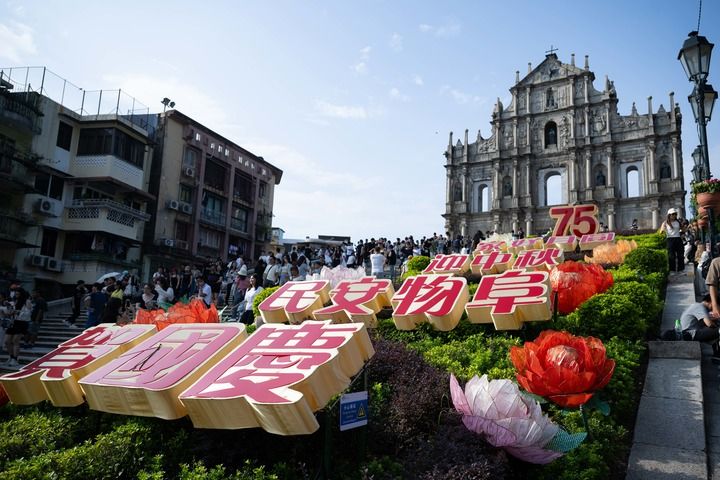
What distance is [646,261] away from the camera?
34.5ft

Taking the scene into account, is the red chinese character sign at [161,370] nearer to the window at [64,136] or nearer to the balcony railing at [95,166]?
the balcony railing at [95,166]

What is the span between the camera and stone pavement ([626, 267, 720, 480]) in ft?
13.6

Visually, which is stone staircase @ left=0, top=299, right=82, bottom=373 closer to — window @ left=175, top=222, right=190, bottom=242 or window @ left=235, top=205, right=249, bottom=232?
window @ left=175, top=222, right=190, bottom=242

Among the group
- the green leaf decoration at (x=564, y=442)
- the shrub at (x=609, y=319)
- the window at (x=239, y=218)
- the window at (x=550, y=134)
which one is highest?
the window at (x=550, y=134)

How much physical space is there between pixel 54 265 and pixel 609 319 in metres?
25.6

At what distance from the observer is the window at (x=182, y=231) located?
33188 mm

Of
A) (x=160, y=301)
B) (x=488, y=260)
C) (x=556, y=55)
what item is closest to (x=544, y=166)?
(x=556, y=55)

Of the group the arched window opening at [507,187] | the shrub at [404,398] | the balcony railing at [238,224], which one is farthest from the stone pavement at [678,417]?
the arched window opening at [507,187]

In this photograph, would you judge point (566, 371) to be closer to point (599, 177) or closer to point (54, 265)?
point (54, 265)

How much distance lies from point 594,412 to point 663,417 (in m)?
0.69

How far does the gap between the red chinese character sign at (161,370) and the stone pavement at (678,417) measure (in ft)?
11.4

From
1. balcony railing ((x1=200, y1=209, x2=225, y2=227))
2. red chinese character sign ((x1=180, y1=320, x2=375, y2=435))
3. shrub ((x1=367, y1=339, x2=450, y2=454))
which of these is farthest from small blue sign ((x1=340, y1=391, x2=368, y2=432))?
balcony railing ((x1=200, y1=209, x2=225, y2=227))

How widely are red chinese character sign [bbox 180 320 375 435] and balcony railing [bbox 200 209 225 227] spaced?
31697mm

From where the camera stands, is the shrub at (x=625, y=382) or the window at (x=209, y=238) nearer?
the shrub at (x=625, y=382)
